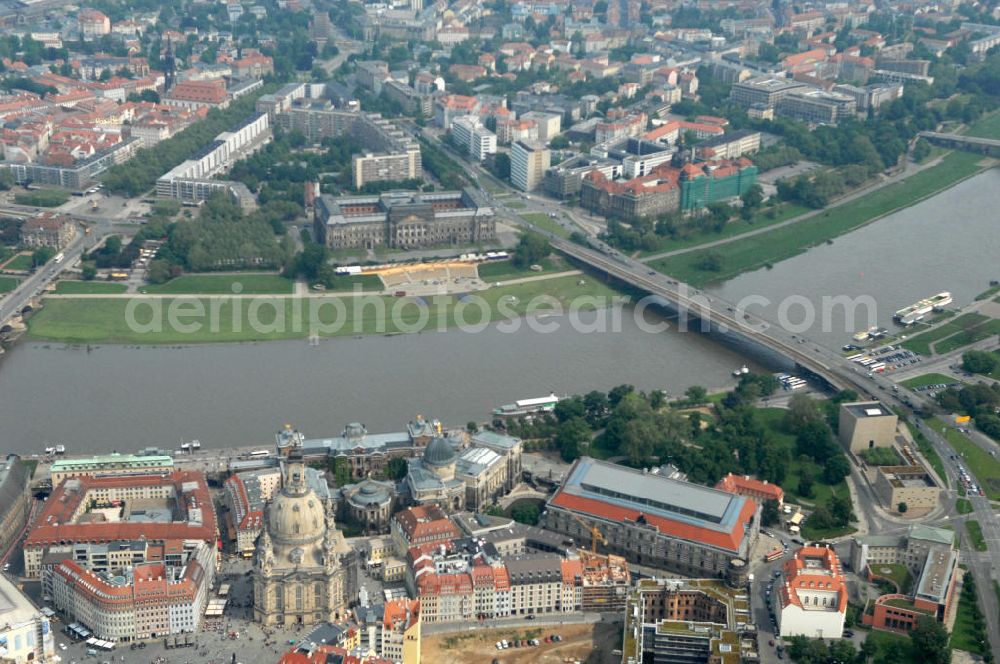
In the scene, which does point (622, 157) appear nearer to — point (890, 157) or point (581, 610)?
point (890, 157)

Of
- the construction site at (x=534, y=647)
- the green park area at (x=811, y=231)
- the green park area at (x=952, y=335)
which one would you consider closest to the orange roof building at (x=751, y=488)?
the construction site at (x=534, y=647)

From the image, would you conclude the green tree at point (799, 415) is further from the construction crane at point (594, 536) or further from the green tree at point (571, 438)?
the construction crane at point (594, 536)

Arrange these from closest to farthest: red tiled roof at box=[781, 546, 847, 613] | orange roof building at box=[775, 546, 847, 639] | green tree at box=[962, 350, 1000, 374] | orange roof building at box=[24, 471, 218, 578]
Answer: orange roof building at box=[775, 546, 847, 639]
red tiled roof at box=[781, 546, 847, 613]
orange roof building at box=[24, 471, 218, 578]
green tree at box=[962, 350, 1000, 374]

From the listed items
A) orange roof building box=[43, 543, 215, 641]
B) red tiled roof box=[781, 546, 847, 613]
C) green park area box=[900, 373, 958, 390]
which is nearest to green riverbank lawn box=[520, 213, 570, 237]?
green park area box=[900, 373, 958, 390]

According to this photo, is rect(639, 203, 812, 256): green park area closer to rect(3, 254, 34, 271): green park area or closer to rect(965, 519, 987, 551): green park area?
rect(3, 254, 34, 271): green park area

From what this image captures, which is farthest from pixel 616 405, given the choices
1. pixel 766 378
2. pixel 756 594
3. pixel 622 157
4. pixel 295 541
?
pixel 622 157

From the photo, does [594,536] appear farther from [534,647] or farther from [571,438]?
[571,438]
